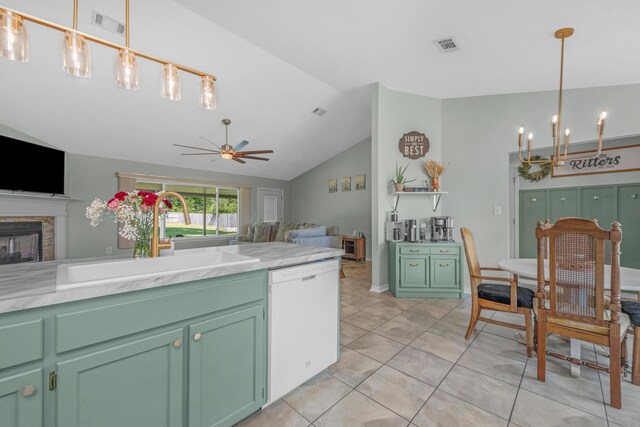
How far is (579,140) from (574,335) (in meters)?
2.69

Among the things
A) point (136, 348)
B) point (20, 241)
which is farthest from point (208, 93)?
point (20, 241)

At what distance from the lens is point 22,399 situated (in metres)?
0.85

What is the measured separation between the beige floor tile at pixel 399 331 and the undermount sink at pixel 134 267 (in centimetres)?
168

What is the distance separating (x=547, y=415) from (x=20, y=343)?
96.7 inches

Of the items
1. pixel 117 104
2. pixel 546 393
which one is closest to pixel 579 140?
pixel 546 393

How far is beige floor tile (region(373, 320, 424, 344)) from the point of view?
242 cm

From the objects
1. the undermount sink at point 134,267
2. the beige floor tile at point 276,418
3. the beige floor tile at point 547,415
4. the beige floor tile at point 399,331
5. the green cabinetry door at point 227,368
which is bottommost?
the beige floor tile at point 276,418

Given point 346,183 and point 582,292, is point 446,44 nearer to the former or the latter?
point 582,292

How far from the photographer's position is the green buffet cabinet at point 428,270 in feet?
11.6

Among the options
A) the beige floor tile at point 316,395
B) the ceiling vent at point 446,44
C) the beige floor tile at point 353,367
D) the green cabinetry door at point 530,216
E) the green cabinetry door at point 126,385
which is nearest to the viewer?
the green cabinetry door at point 126,385

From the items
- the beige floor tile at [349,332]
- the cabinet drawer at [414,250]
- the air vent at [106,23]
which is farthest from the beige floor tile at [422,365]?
the air vent at [106,23]

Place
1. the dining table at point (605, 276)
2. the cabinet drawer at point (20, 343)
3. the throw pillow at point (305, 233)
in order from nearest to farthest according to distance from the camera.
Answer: the cabinet drawer at point (20, 343), the dining table at point (605, 276), the throw pillow at point (305, 233)

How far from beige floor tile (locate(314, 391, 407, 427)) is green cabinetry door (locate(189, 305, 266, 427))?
40 centimetres

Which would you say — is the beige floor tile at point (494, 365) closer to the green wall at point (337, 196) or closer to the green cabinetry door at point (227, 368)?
the green cabinetry door at point (227, 368)
